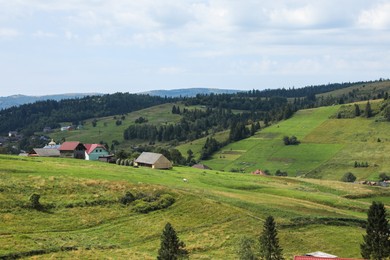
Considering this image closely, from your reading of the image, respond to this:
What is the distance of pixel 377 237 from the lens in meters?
57.2

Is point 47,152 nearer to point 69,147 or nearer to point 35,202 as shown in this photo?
point 69,147

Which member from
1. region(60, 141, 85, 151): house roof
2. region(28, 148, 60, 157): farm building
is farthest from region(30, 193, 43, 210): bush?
region(60, 141, 85, 151): house roof

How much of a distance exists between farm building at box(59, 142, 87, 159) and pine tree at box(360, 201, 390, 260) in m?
110

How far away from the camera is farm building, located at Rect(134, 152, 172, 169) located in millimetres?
128375

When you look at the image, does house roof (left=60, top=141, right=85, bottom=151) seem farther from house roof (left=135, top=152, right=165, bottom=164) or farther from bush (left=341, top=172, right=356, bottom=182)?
bush (left=341, top=172, right=356, bottom=182)

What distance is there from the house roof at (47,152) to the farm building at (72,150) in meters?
3.84

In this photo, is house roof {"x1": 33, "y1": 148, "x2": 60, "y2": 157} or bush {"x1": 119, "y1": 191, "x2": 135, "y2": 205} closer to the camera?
bush {"x1": 119, "y1": 191, "x2": 135, "y2": 205}

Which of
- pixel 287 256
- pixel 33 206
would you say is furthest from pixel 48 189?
pixel 287 256

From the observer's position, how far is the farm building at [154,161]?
128m

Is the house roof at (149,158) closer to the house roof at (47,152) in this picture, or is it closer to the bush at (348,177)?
the house roof at (47,152)

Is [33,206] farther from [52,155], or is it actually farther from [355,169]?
[355,169]

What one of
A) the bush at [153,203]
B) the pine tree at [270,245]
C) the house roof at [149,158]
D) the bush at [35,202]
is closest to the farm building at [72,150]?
the house roof at [149,158]

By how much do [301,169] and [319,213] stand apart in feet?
376

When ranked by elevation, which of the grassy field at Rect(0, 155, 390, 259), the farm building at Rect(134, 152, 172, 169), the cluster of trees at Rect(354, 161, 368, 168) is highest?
the farm building at Rect(134, 152, 172, 169)
